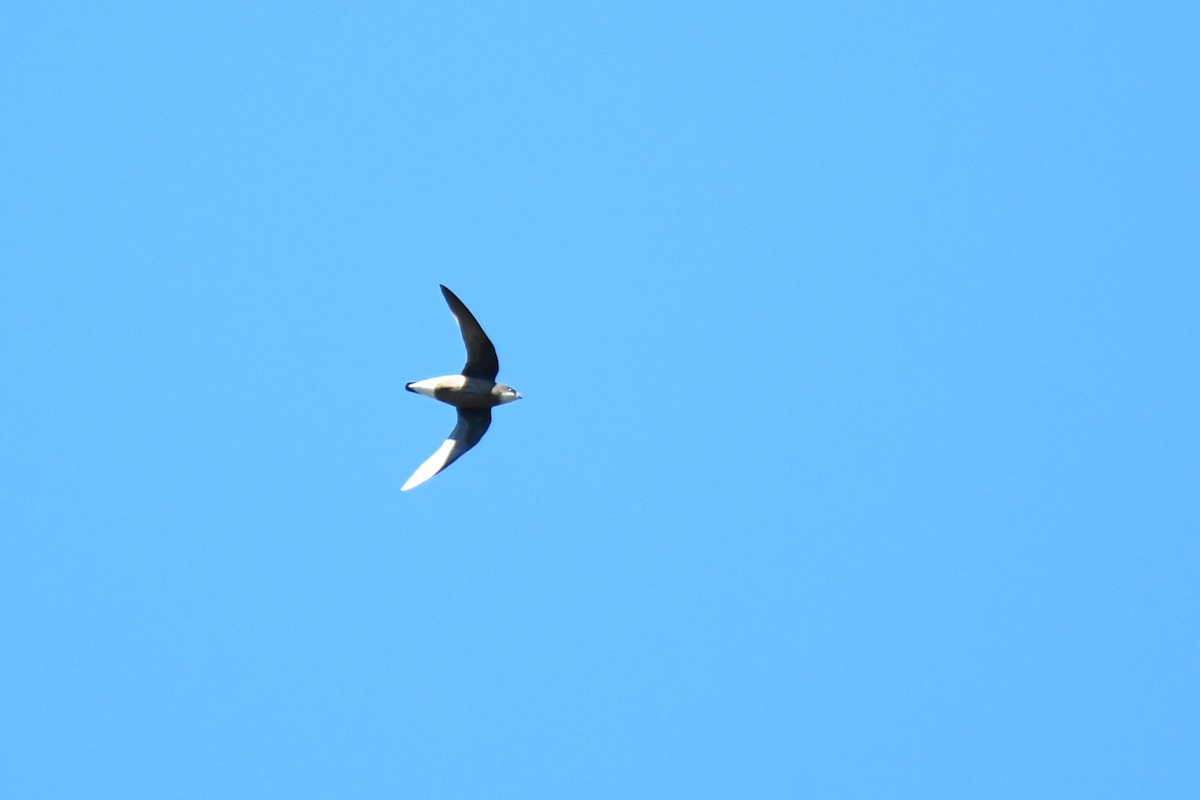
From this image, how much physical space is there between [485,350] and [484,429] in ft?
5.37

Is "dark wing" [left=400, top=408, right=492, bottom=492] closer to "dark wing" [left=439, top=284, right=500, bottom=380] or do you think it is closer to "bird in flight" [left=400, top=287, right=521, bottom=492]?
"bird in flight" [left=400, top=287, right=521, bottom=492]

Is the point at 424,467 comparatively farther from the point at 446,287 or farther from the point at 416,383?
the point at 446,287

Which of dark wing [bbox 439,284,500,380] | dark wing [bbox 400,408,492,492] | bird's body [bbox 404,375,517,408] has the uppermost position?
dark wing [bbox 439,284,500,380]

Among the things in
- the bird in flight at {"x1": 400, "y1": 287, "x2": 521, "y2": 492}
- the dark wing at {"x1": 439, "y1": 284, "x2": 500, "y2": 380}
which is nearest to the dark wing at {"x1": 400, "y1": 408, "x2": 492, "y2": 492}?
the bird in flight at {"x1": 400, "y1": 287, "x2": 521, "y2": 492}

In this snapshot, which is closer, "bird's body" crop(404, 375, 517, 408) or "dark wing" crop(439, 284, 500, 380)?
"dark wing" crop(439, 284, 500, 380)

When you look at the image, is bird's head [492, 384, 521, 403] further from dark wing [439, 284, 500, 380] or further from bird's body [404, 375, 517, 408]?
dark wing [439, 284, 500, 380]

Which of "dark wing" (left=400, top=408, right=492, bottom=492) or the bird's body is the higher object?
the bird's body

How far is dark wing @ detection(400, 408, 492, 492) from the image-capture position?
26766 millimetres

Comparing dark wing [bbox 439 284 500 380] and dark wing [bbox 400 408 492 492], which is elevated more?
dark wing [bbox 439 284 500 380]

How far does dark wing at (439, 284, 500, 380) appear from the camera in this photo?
2592 cm

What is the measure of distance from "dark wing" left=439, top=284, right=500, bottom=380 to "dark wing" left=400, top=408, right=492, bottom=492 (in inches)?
31.9

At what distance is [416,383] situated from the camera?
2675 cm

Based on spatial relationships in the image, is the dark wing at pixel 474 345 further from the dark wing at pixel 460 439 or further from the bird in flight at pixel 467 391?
the dark wing at pixel 460 439

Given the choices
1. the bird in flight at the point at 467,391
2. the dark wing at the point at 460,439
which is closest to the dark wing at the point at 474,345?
the bird in flight at the point at 467,391
